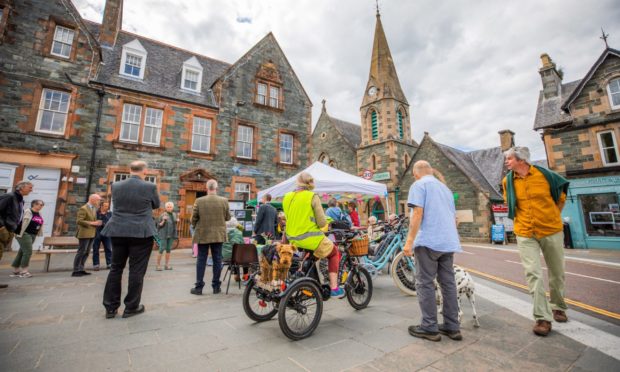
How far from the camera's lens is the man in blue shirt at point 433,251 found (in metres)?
3.04

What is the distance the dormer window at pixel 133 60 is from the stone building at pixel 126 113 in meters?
0.04

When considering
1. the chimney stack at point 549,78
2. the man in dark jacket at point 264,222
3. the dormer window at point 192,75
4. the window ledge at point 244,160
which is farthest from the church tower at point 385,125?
the man in dark jacket at point 264,222

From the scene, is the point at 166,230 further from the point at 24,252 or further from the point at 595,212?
the point at 595,212

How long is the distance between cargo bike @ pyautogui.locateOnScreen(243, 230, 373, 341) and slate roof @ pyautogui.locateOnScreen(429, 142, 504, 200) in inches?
758

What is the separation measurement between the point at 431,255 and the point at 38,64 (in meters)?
16.2

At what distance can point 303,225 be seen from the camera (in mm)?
3320

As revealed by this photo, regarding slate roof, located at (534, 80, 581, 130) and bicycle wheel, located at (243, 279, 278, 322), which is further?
slate roof, located at (534, 80, 581, 130)

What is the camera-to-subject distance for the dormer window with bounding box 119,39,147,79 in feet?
44.0

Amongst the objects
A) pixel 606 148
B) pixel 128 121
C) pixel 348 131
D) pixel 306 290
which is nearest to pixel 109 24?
pixel 128 121

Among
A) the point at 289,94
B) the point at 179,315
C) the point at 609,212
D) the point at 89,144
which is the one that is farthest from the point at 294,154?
the point at 609,212

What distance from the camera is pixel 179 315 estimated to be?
3.77 m

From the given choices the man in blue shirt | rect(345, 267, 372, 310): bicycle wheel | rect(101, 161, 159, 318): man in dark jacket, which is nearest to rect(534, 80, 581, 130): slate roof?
the man in blue shirt

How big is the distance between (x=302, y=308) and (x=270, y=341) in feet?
1.55

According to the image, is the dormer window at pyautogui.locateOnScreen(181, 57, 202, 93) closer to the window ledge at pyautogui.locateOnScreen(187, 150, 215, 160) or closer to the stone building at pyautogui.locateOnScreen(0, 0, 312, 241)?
the stone building at pyautogui.locateOnScreen(0, 0, 312, 241)
